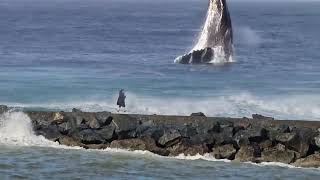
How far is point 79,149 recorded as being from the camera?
68.2 ft

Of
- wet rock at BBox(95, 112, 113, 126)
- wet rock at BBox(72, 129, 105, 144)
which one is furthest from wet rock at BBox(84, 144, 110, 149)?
wet rock at BBox(95, 112, 113, 126)

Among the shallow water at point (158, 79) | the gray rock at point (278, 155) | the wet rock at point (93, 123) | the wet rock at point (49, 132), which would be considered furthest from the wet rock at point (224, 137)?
the shallow water at point (158, 79)

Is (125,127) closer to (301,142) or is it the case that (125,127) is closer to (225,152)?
(225,152)

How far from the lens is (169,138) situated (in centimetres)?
2059

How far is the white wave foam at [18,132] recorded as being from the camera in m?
21.4

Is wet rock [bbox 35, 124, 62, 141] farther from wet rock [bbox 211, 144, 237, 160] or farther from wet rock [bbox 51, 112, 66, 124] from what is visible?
wet rock [bbox 211, 144, 237, 160]

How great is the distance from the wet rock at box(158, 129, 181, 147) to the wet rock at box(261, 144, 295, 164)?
2.03 metres

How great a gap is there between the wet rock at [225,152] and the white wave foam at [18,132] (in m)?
3.76

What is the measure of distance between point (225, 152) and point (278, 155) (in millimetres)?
1203

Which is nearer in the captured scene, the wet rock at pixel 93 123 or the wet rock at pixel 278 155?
the wet rock at pixel 278 155

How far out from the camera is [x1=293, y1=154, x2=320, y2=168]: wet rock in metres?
19.5

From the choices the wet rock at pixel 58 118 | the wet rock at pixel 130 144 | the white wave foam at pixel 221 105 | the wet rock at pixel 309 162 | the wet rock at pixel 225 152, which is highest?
the white wave foam at pixel 221 105

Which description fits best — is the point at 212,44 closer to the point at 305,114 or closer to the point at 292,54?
the point at 292,54

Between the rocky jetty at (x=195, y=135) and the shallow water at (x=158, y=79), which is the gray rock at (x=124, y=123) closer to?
the rocky jetty at (x=195, y=135)
